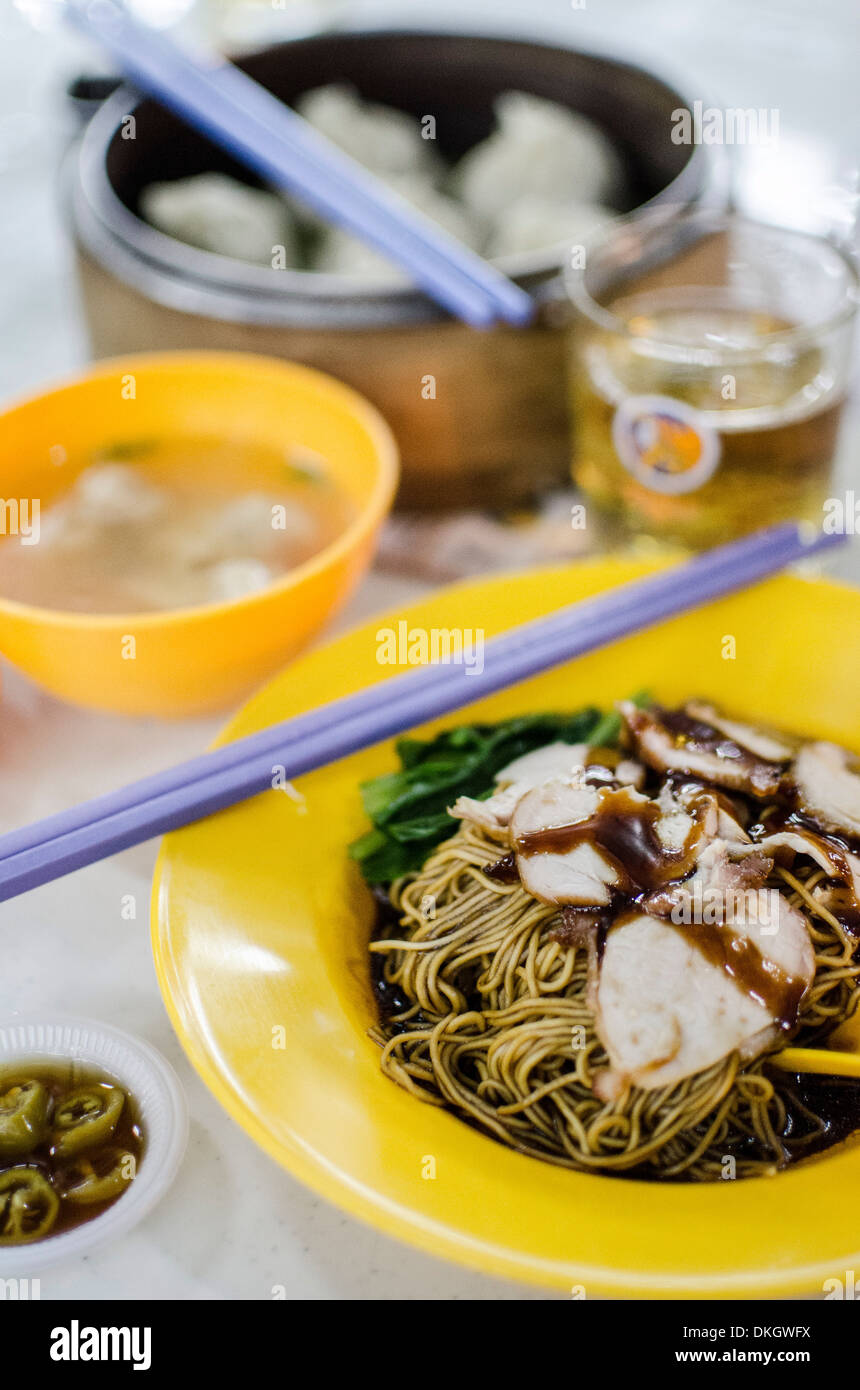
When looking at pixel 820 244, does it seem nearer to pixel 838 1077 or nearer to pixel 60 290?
pixel 838 1077

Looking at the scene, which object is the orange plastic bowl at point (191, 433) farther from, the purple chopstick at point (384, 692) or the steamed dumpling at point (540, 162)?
the steamed dumpling at point (540, 162)

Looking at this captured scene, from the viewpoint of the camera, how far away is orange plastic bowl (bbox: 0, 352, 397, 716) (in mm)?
1605

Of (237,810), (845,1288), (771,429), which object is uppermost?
(771,429)

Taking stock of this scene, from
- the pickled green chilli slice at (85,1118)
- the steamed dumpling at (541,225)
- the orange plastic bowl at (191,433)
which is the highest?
the steamed dumpling at (541,225)

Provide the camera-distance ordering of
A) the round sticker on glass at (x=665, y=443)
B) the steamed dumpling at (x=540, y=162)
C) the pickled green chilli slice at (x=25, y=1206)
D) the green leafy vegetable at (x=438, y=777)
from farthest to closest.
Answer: the steamed dumpling at (x=540, y=162) < the round sticker on glass at (x=665, y=443) < the green leafy vegetable at (x=438, y=777) < the pickled green chilli slice at (x=25, y=1206)

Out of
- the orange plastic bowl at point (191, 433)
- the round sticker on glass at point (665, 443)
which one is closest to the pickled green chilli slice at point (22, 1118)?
the orange plastic bowl at point (191, 433)

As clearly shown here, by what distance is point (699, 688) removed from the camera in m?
1.70

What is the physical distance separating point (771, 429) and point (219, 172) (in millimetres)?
1493

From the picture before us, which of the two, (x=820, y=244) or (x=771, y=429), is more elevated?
(x=820, y=244)

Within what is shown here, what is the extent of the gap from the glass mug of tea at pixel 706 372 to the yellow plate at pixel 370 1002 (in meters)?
0.22

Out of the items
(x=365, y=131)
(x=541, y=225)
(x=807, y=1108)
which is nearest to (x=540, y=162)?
(x=541, y=225)

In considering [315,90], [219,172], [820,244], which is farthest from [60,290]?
[820,244]

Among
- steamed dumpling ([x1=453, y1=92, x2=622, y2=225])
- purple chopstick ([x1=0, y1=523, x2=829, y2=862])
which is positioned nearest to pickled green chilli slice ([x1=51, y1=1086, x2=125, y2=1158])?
purple chopstick ([x1=0, y1=523, x2=829, y2=862])

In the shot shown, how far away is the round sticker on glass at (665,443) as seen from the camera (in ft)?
5.90
